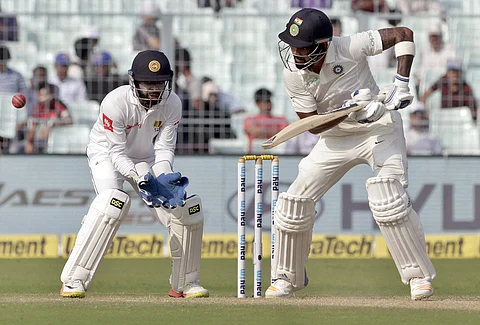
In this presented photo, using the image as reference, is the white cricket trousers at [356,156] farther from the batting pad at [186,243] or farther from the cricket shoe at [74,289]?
the cricket shoe at [74,289]

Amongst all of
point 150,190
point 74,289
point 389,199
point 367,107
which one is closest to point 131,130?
point 150,190

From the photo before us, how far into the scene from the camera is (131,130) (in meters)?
6.66

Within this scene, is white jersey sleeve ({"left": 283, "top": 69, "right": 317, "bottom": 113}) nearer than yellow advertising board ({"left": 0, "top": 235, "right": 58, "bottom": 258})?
Yes

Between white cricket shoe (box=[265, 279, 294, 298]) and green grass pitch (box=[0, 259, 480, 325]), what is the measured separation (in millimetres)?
76

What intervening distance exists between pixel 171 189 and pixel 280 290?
0.96 m

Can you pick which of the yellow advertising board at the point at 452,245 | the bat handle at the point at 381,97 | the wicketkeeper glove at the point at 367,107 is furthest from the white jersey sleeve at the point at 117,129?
the yellow advertising board at the point at 452,245

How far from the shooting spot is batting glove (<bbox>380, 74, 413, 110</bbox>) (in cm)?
604

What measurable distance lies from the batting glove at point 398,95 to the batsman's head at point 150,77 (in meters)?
1.32

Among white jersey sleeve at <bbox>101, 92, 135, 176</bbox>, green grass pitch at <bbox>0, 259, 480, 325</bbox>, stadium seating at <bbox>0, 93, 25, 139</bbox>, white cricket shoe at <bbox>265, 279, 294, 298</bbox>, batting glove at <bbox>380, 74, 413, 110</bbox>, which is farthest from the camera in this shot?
stadium seating at <bbox>0, 93, 25, 139</bbox>

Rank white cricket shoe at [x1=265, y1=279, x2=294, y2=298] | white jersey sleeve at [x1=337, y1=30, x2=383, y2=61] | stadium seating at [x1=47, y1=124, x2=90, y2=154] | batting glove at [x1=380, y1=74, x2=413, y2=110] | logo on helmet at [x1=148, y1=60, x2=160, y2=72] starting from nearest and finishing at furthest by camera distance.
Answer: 1. batting glove at [x1=380, y1=74, x2=413, y2=110]
2. white jersey sleeve at [x1=337, y1=30, x2=383, y2=61]
3. logo on helmet at [x1=148, y1=60, x2=160, y2=72]
4. white cricket shoe at [x1=265, y1=279, x2=294, y2=298]
5. stadium seating at [x1=47, y1=124, x2=90, y2=154]

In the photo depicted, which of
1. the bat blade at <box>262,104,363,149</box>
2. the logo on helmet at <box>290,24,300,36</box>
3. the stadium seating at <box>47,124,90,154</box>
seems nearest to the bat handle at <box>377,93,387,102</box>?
the bat blade at <box>262,104,363,149</box>

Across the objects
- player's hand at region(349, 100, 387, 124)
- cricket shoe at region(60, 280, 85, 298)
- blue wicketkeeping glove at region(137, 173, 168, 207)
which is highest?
player's hand at region(349, 100, 387, 124)

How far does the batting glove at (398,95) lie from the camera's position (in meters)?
6.04

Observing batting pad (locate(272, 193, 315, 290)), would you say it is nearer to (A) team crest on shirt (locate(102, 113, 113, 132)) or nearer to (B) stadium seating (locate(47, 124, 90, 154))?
(A) team crest on shirt (locate(102, 113, 113, 132))
